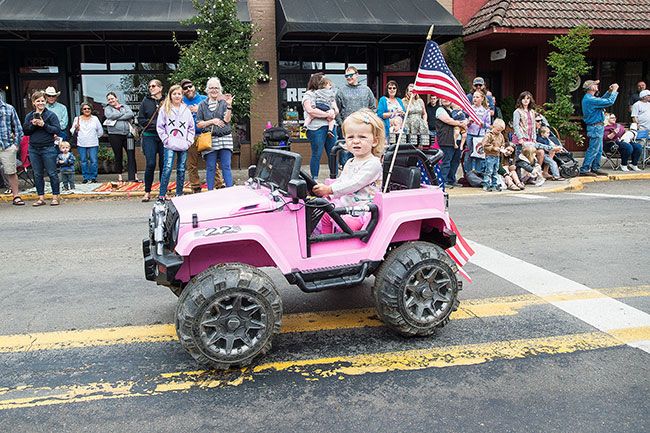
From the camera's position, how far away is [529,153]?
41.7 feet

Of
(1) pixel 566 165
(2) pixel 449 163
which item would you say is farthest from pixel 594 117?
(2) pixel 449 163

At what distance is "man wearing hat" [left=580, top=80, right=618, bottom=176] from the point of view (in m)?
13.7

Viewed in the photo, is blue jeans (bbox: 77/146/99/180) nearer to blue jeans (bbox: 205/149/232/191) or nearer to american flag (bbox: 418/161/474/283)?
blue jeans (bbox: 205/149/232/191)

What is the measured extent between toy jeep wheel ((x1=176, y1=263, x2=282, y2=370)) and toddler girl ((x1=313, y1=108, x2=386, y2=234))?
2.51ft

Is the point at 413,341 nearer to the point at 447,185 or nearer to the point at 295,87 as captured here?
the point at 447,185

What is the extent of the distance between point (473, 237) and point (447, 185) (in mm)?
5294

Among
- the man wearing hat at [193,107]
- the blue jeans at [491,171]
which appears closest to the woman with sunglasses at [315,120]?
the man wearing hat at [193,107]

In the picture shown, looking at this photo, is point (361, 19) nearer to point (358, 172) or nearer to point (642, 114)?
point (642, 114)

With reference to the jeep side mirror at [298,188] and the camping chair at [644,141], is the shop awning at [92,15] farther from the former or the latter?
the jeep side mirror at [298,188]

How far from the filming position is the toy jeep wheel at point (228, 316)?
11.2ft

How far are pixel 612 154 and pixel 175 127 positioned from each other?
11.6 meters

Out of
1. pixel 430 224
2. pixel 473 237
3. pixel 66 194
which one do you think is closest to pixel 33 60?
pixel 66 194

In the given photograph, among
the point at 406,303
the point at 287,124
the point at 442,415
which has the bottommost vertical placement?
the point at 442,415

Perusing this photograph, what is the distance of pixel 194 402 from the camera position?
3.20 m
